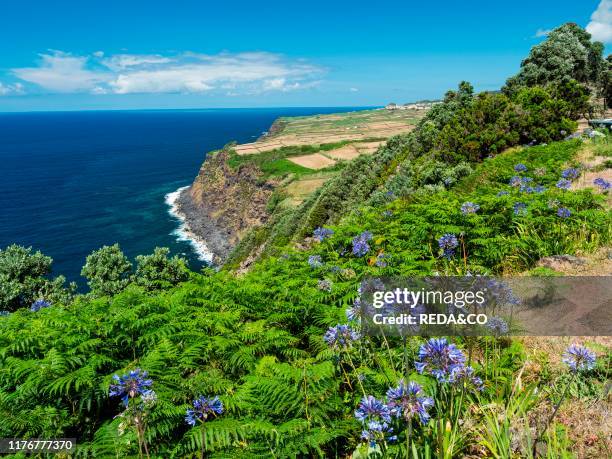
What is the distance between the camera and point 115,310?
675cm

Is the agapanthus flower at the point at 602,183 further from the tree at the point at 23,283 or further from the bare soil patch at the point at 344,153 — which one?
the bare soil patch at the point at 344,153

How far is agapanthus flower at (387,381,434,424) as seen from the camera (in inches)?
109

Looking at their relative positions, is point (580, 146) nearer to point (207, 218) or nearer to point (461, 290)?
point (461, 290)

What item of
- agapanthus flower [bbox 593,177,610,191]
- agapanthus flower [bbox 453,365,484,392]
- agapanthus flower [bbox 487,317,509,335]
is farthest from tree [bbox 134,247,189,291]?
agapanthus flower [bbox 453,365,484,392]

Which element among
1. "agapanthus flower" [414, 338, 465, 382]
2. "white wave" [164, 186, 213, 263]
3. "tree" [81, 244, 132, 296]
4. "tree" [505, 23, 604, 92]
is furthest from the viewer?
"white wave" [164, 186, 213, 263]

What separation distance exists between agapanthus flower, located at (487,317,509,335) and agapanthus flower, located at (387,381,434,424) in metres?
1.80

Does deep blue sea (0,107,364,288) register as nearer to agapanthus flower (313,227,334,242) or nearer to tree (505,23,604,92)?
tree (505,23,604,92)

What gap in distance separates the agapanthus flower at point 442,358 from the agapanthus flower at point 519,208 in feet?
20.0

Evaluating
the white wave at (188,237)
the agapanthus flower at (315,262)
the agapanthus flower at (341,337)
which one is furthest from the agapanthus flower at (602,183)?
the white wave at (188,237)

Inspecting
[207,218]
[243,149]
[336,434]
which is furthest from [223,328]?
[243,149]

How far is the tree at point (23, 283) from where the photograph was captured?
2131cm

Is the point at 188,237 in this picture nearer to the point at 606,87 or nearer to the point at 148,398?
the point at 606,87

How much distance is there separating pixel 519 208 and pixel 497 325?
15.2 feet

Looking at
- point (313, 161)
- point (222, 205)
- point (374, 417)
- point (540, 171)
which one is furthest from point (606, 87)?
point (222, 205)
